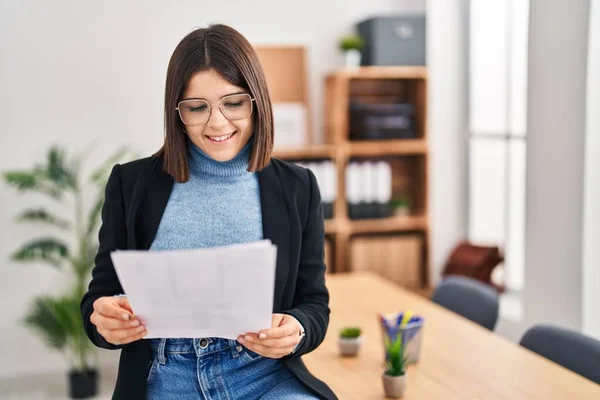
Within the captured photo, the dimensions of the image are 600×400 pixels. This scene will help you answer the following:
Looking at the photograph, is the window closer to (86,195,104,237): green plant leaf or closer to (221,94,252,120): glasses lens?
(86,195,104,237): green plant leaf

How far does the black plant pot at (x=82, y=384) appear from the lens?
420 centimetres

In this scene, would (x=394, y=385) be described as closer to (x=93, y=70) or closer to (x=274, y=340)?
(x=274, y=340)

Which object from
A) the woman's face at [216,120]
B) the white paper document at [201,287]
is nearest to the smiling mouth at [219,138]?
the woman's face at [216,120]

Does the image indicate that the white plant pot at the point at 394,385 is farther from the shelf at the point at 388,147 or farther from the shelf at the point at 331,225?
the shelf at the point at 388,147

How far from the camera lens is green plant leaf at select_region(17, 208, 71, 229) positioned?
4246mm

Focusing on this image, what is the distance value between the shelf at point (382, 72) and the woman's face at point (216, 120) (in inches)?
117

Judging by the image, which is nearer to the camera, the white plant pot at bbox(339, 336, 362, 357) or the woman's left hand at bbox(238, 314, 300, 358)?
the woman's left hand at bbox(238, 314, 300, 358)

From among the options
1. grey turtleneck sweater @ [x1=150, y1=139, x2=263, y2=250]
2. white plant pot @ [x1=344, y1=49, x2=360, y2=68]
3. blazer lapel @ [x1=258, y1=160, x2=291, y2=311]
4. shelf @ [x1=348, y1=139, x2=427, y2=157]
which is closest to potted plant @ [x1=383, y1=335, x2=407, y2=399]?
blazer lapel @ [x1=258, y1=160, x2=291, y2=311]

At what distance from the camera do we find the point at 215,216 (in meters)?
1.66

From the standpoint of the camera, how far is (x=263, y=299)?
138 centimetres

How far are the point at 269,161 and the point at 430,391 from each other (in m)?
0.76

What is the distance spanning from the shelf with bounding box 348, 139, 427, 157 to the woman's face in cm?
304

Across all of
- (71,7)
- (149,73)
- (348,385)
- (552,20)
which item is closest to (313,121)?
(149,73)

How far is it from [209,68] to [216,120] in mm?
107
